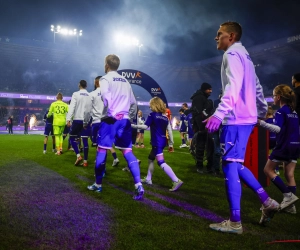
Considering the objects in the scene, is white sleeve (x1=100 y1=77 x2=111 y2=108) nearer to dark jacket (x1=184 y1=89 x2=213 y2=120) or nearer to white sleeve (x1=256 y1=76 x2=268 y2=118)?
white sleeve (x1=256 y1=76 x2=268 y2=118)

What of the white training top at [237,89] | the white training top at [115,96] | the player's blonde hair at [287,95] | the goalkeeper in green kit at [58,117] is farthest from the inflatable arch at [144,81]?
the white training top at [237,89]

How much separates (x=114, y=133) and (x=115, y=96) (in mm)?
595

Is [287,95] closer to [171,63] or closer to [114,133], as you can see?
[114,133]

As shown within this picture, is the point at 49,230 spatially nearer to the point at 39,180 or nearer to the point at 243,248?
the point at 243,248

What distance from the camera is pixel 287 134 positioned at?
4152mm

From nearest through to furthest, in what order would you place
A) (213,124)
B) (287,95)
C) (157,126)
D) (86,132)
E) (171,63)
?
(213,124) < (287,95) < (157,126) < (86,132) < (171,63)

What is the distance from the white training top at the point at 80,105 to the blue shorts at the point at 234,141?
5.38m

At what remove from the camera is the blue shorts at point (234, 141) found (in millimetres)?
2969

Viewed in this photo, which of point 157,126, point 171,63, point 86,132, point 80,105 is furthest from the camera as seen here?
point 171,63

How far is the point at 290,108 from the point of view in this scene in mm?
4164

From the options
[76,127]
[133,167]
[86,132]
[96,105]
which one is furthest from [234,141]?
[76,127]

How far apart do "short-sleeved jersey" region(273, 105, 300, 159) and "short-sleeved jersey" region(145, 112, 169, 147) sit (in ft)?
6.62

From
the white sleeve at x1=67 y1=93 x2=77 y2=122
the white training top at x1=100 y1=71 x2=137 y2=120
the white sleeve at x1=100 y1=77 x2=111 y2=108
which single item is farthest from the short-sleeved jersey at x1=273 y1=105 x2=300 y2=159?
the white sleeve at x1=67 y1=93 x2=77 y2=122

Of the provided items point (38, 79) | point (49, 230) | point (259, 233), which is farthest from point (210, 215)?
point (38, 79)
